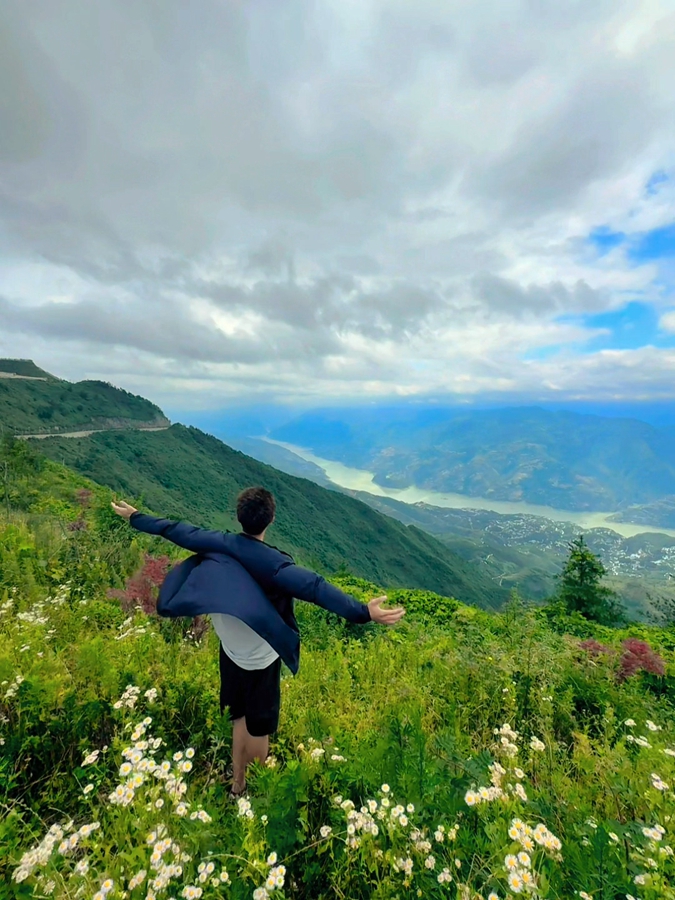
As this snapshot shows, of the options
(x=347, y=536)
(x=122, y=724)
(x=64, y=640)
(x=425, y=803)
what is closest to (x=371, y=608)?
(x=425, y=803)

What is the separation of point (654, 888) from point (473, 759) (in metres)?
1.09

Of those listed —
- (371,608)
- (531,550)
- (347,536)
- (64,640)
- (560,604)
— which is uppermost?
(371,608)

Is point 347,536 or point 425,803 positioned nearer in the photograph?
point 425,803

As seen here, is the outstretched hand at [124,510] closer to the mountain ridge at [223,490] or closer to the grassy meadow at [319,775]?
the grassy meadow at [319,775]

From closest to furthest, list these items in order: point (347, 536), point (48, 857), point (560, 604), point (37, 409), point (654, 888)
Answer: point (654, 888), point (48, 857), point (560, 604), point (37, 409), point (347, 536)

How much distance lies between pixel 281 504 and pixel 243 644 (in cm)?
7035

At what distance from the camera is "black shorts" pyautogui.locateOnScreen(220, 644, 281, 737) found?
284 cm

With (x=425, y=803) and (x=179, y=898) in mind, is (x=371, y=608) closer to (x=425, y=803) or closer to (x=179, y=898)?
(x=425, y=803)

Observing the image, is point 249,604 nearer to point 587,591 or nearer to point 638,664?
point 638,664

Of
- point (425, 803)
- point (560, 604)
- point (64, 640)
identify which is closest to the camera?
point (425, 803)

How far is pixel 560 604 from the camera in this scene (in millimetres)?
14859

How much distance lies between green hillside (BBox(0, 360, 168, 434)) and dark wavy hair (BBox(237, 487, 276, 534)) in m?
68.6

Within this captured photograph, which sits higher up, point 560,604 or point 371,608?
point 371,608

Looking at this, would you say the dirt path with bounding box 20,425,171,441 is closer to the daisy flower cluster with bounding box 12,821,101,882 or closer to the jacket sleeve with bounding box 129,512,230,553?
the jacket sleeve with bounding box 129,512,230,553
